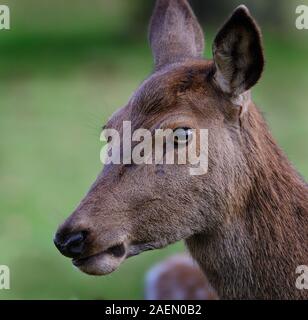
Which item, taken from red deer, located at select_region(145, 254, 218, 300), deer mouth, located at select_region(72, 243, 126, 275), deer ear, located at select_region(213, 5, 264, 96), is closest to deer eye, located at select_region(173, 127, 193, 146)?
deer ear, located at select_region(213, 5, 264, 96)

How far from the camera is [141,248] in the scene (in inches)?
214

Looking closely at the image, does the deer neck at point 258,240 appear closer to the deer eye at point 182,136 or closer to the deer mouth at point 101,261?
the deer eye at point 182,136

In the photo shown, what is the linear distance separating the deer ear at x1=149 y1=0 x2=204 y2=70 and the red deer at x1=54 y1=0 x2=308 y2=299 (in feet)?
1.39

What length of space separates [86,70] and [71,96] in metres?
2.58

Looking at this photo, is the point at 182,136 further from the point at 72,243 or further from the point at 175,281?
the point at 175,281

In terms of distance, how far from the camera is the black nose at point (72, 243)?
517 cm

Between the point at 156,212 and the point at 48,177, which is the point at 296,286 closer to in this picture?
the point at 156,212

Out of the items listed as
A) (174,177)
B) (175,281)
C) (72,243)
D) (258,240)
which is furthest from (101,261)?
(175,281)

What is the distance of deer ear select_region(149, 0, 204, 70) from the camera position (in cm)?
616

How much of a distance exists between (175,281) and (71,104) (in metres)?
10.1

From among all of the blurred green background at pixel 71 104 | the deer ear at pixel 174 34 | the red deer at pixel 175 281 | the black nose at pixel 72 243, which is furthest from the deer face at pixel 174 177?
the red deer at pixel 175 281

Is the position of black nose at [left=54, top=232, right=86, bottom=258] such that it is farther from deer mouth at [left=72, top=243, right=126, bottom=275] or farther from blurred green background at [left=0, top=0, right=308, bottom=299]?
blurred green background at [left=0, top=0, right=308, bottom=299]

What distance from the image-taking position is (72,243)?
17.0ft
